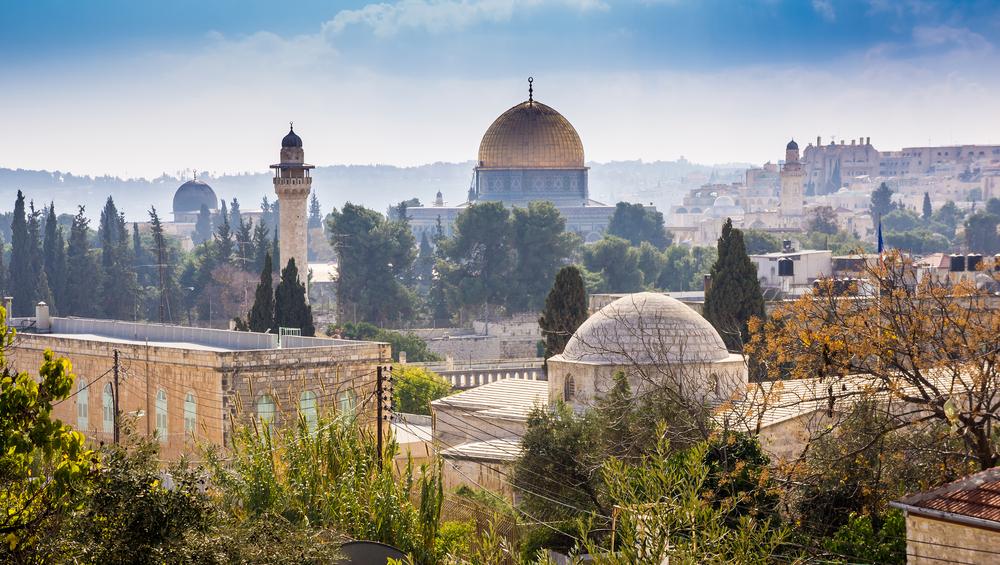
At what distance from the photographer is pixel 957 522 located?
37.3 feet

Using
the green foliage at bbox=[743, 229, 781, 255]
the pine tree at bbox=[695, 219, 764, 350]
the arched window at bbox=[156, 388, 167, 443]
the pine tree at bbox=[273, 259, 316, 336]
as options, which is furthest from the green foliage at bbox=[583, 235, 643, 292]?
the arched window at bbox=[156, 388, 167, 443]

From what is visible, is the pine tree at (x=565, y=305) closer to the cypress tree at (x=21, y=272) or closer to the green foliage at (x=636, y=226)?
the cypress tree at (x=21, y=272)

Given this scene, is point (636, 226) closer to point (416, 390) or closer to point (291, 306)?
point (291, 306)

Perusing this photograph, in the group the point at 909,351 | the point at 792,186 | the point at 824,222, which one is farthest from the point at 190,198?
the point at 909,351

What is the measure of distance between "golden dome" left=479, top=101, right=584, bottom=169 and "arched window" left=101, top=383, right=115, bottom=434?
53.1 metres

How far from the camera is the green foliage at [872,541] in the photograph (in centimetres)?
1409

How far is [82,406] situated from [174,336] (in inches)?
114

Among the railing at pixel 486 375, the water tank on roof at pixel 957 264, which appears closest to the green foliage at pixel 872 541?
the railing at pixel 486 375

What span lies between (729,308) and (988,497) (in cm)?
2145

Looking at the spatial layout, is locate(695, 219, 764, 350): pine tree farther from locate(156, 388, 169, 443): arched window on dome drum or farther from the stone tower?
the stone tower

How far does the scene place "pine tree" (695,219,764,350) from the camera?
32.8 metres

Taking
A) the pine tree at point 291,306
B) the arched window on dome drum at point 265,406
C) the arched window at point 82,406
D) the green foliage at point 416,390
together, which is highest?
the pine tree at point 291,306

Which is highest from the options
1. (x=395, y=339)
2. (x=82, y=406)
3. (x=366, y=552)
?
(x=366, y=552)

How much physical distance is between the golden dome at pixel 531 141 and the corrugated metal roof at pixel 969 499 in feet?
215
